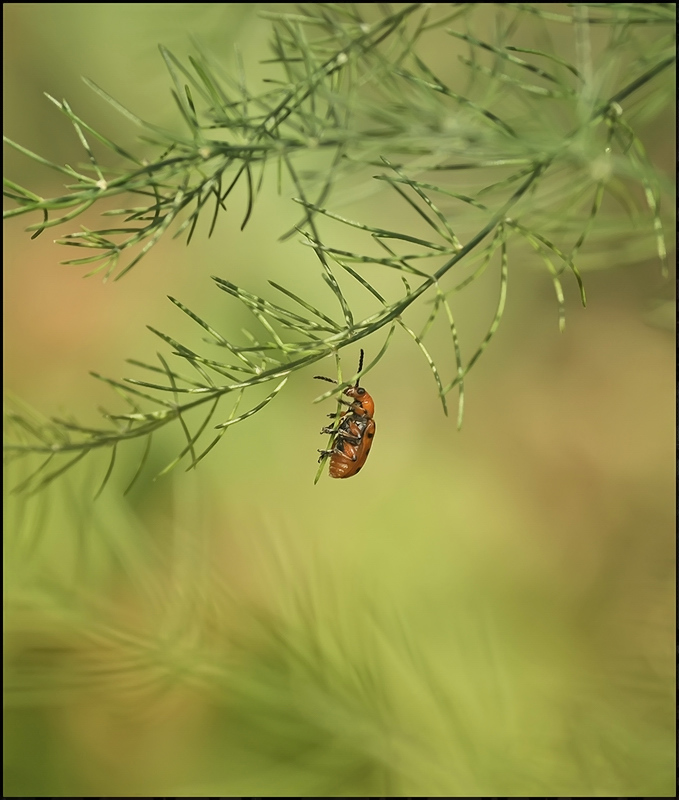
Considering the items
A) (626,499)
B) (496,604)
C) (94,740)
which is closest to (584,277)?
(626,499)

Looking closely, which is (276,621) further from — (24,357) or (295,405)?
(24,357)

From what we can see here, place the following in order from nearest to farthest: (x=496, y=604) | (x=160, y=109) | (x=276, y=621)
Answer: (x=276, y=621) → (x=496, y=604) → (x=160, y=109)

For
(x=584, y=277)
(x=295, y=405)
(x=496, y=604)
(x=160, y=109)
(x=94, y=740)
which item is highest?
(x=160, y=109)

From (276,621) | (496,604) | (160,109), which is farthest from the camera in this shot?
(160,109)

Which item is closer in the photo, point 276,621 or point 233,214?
point 276,621

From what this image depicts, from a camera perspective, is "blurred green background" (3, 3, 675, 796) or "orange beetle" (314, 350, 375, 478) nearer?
"orange beetle" (314, 350, 375, 478)

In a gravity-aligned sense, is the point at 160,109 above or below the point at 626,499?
above

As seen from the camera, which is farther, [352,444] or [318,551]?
[318,551]

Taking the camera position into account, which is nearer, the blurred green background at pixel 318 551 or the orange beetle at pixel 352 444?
the orange beetle at pixel 352 444
